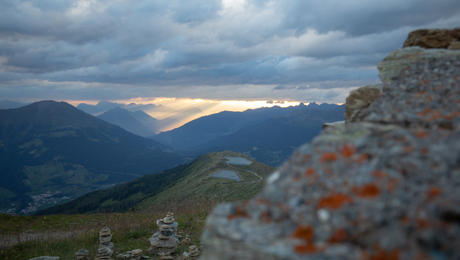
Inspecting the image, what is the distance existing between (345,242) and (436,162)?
1.55m

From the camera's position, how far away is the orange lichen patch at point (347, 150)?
3.26 m

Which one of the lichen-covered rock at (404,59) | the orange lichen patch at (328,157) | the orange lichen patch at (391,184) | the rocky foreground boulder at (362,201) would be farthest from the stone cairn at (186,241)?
the orange lichen patch at (391,184)

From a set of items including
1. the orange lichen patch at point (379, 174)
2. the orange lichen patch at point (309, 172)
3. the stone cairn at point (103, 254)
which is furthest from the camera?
the stone cairn at point (103, 254)

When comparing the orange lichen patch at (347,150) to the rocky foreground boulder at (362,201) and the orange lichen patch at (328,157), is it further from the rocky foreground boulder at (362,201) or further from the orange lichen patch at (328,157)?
the orange lichen patch at (328,157)

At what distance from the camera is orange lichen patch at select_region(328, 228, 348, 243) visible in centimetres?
252

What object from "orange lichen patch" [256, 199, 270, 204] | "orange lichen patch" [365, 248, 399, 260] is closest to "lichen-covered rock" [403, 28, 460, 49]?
"orange lichen patch" [365, 248, 399, 260]

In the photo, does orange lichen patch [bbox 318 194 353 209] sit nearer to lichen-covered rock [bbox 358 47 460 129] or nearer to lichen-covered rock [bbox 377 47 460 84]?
lichen-covered rock [bbox 358 47 460 129]

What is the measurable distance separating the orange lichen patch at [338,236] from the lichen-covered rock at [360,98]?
3883 millimetres

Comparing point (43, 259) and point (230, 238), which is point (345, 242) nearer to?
point (230, 238)

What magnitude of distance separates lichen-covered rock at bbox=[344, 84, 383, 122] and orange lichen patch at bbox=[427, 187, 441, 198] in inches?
131

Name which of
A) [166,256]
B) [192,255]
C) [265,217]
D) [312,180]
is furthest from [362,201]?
[166,256]

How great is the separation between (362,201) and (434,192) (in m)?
0.76

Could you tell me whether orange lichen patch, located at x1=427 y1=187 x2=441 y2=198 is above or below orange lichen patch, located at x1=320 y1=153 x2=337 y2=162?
below

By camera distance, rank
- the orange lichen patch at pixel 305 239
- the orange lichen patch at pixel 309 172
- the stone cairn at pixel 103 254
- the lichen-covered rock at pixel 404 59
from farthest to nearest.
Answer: the stone cairn at pixel 103 254 → the lichen-covered rock at pixel 404 59 → the orange lichen patch at pixel 309 172 → the orange lichen patch at pixel 305 239
